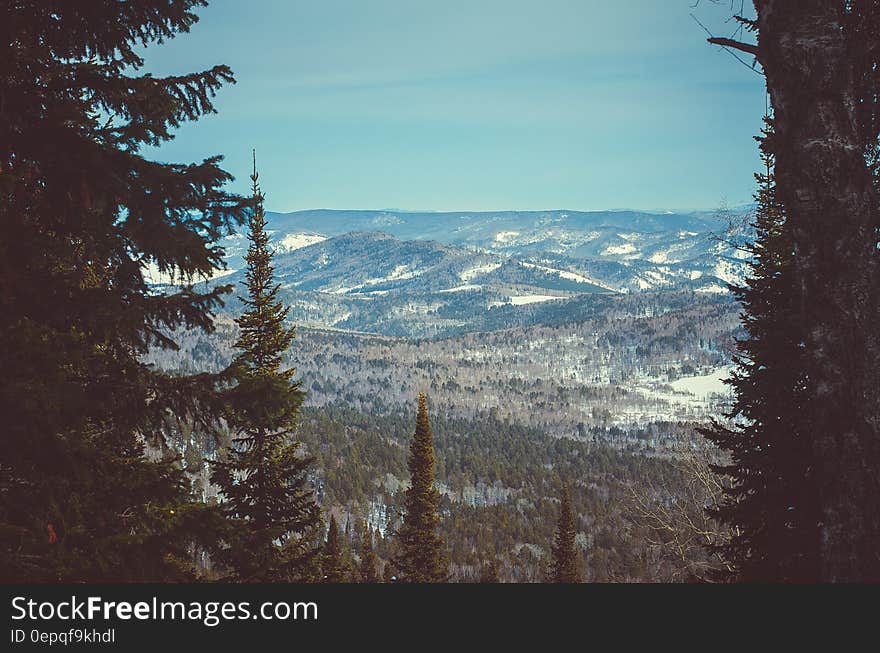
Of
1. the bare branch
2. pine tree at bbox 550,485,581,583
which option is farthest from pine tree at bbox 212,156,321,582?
pine tree at bbox 550,485,581,583

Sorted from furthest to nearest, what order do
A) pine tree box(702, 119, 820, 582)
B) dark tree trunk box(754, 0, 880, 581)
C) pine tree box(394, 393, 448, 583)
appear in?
pine tree box(394, 393, 448, 583) → pine tree box(702, 119, 820, 582) → dark tree trunk box(754, 0, 880, 581)

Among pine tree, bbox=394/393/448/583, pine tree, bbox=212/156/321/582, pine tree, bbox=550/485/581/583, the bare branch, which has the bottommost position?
pine tree, bbox=550/485/581/583

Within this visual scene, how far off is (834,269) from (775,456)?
26.7 feet

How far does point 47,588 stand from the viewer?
4414 millimetres

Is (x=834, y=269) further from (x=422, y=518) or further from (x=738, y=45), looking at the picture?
(x=422, y=518)

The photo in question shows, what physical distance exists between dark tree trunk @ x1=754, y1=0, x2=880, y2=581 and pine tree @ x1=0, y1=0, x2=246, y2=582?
520 centimetres

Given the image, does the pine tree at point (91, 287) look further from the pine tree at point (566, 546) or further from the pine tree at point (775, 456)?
the pine tree at point (566, 546)

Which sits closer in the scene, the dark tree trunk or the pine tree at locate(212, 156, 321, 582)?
the dark tree trunk

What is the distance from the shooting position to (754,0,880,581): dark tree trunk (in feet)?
14.4

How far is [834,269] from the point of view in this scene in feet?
15.0

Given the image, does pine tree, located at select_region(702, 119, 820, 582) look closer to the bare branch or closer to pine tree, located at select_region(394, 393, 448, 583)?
the bare branch

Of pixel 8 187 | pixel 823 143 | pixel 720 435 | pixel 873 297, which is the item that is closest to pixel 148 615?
pixel 8 187

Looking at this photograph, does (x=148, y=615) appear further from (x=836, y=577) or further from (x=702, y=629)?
(x=836, y=577)

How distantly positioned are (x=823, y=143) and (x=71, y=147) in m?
6.43
